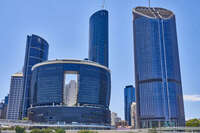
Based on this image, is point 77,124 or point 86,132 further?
point 77,124

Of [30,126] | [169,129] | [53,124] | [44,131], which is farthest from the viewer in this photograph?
[53,124]

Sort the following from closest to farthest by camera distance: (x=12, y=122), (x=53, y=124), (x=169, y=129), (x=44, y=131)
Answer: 1. (x=44, y=131)
2. (x=169, y=129)
3. (x=12, y=122)
4. (x=53, y=124)

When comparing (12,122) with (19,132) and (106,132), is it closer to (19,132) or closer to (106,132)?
(19,132)

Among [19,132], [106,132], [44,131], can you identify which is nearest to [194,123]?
[106,132]

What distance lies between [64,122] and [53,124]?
9300mm

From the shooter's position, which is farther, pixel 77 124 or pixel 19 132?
pixel 77 124

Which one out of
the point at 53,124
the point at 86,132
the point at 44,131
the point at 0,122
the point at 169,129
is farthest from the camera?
the point at 53,124

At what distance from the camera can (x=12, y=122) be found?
167 metres

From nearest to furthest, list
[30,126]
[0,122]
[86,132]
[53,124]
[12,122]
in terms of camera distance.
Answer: [86,132]
[0,122]
[12,122]
[30,126]
[53,124]

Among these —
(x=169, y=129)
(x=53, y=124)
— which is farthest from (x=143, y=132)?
(x=53, y=124)

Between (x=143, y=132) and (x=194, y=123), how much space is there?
4195 cm

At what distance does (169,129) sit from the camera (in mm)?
Answer: 136750

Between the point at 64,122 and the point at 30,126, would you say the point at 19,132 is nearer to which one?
the point at 30,126

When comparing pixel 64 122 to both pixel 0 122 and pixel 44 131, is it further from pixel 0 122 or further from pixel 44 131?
pixel 44 131
